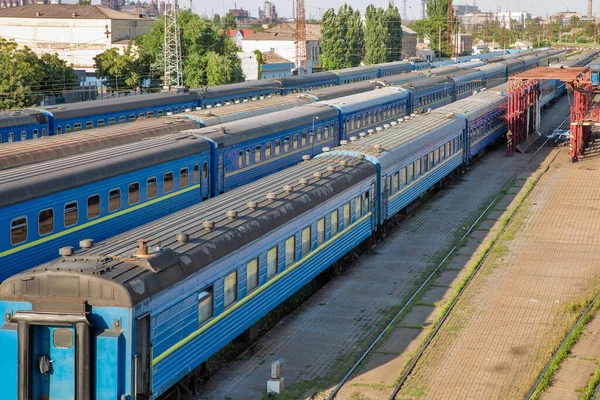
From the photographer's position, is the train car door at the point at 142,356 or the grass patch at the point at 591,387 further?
the grass patch at the point at 591,387

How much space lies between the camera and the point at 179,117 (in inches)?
1300

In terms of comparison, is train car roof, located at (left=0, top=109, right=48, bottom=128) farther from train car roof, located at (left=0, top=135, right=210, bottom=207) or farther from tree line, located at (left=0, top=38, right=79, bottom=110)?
tree line, located at (left=0, top=38, right=79, bottom=110)

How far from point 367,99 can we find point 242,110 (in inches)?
408

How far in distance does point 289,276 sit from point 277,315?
178cm

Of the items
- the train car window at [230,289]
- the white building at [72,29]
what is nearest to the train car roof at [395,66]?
the white building at [72,29]

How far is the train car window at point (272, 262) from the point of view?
62.7 ft

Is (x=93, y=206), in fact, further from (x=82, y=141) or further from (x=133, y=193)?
(x=82, y=141)

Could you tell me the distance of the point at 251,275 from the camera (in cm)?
1817

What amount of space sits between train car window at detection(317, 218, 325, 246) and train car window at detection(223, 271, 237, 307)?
17.7 ft

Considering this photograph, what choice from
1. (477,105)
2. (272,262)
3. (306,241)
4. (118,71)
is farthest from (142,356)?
(118,71)

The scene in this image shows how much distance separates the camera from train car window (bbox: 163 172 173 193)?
82.8 feet

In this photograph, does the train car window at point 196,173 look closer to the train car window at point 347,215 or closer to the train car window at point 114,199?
the train car window at point 114,199

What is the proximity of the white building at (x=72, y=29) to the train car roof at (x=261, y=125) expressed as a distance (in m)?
71.0

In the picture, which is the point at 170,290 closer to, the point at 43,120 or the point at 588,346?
the point at 588,346
